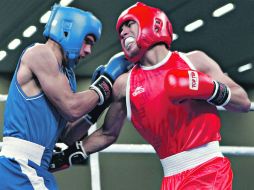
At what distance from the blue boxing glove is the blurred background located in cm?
469

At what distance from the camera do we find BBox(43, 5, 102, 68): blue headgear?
2.29 meters

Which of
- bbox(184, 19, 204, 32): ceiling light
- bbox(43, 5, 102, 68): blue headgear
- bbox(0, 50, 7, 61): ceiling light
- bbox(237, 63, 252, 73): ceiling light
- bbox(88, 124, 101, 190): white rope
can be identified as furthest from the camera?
bbox(237, 63, 252, 73): ceiling light

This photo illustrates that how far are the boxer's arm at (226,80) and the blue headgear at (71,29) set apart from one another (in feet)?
1.54

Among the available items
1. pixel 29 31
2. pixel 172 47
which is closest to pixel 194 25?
pixel 172 47

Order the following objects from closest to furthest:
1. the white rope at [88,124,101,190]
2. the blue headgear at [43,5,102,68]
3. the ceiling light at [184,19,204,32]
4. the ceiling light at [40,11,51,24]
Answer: the blue headgear at [43,5,102,68] < the white rope at [88,124,101,190] < the ceiling light at [40,11,51,24] < the ceiling light at [184,19,204,32]

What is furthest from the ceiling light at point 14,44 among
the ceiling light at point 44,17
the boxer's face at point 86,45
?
the boxer's face at point 86,45

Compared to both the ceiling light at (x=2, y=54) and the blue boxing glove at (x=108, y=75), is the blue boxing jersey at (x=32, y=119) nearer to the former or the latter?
the blue boxing glove at (x=108, y=75)

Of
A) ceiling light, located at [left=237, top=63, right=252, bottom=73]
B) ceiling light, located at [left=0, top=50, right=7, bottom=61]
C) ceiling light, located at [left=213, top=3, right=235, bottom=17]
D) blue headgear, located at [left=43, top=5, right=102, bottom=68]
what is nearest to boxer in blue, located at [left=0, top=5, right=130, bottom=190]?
blue headgear, located at [left=43, top=5, right=102, bottom=68]

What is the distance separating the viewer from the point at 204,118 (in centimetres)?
223

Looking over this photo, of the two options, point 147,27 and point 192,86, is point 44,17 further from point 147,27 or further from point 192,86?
point 192,86

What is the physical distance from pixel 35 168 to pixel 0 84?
24.8 ft

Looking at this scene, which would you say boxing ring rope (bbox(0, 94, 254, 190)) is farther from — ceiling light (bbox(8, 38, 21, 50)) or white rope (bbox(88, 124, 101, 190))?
ceiling light (bbox(8, 38, 21, 50))

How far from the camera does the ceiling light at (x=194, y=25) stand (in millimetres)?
7824

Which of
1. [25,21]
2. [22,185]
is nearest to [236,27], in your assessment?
[25,21]
